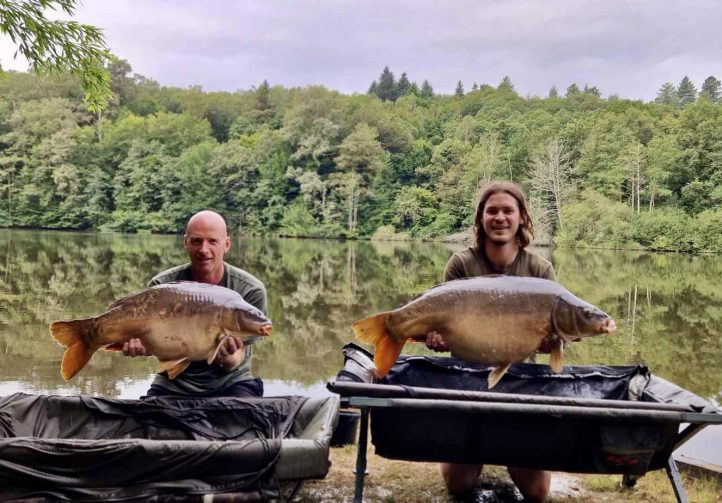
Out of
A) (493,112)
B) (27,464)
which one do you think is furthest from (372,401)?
(493,112)

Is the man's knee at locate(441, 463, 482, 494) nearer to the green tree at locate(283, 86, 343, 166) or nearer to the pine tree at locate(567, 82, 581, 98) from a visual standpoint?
the green tree at locate(283, 86, 343, 166)

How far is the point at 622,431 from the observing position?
1885mm

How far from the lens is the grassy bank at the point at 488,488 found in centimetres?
235

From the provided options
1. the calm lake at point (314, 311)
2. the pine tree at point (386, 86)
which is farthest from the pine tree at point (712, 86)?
the calm lake at point (314, 311)

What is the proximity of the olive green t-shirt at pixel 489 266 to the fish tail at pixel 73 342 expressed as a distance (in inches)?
55.9

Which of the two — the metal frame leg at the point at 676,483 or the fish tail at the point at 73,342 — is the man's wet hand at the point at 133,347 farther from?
the metal frame leg at the point at 676,483

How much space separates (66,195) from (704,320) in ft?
126

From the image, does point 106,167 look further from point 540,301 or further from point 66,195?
point 540,301

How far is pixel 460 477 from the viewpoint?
91.5 inches

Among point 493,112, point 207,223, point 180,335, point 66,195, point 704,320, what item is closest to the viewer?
point 180,335

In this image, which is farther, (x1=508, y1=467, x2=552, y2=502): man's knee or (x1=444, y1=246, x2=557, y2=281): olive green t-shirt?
(x1=444, y1=246, x2=557, y2=281): olive green t-shirt

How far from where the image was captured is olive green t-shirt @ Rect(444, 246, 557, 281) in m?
2.42

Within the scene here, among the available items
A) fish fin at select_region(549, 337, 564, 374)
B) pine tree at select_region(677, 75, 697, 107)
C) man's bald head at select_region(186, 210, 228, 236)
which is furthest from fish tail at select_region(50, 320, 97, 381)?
pine tree at select_region(677, 75, 697, 107)

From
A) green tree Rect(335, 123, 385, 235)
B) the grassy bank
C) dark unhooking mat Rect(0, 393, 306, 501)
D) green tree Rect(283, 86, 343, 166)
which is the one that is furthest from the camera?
green tree Rect(283, 86, 343, 166)
